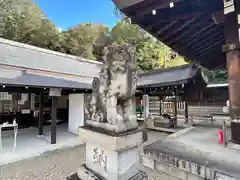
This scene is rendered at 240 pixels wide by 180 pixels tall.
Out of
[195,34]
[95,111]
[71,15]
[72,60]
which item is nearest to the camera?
[95,111]

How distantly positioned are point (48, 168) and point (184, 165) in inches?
128

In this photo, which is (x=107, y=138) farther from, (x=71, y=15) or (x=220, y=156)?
(x=71, y=15)

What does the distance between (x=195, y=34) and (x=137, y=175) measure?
469 cm

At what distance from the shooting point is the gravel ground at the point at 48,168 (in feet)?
11.6

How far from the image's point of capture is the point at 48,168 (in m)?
3.99

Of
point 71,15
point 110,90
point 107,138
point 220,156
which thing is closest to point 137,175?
point 107,138

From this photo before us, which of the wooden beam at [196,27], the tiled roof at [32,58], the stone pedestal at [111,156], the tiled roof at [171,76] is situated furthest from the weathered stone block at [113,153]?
the tiled roof at [32,58]

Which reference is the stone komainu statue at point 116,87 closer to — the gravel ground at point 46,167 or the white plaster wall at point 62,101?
the gravel ground at point 46,167

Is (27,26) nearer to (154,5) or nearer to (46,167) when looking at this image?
(46,167)

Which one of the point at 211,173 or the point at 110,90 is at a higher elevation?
the point at 110,90

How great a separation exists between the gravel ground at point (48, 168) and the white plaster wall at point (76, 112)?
2526mm

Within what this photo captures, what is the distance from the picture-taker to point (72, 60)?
12.4m

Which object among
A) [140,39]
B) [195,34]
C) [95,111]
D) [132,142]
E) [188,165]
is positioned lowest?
[188,165]

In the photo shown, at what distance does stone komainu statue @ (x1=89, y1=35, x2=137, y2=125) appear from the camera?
1.80 meters
